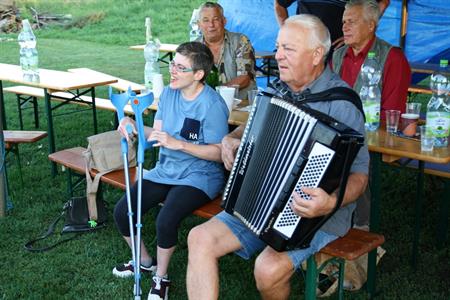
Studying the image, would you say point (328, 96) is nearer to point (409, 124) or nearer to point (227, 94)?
point (409, 124)

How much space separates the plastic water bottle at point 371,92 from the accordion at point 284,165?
32.3 inches

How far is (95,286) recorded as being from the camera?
133 inches

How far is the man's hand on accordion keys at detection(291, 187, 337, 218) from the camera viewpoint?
2213 millimetres

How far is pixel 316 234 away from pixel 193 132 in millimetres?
928

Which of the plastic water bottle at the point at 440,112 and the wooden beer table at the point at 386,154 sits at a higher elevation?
the plastic water bottle at the point at 440,112

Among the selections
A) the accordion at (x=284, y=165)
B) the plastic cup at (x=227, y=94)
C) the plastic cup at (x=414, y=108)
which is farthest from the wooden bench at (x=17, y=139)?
the plastic cup at (x=414, y=108)

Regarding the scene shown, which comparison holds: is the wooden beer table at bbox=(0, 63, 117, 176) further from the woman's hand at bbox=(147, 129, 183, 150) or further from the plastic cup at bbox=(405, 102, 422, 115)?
the plastic cup at bbox=(405, 102, 422, 115)

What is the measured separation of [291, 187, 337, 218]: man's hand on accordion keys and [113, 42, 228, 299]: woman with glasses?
37.3 inches

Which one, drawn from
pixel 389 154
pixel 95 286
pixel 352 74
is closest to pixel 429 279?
pixel 389 154

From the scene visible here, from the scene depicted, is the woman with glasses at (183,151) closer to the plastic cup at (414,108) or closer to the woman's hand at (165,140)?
the woman's hand at (165,140)

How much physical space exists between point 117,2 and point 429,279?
16.2 metres

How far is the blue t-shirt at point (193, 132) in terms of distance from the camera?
3.18m

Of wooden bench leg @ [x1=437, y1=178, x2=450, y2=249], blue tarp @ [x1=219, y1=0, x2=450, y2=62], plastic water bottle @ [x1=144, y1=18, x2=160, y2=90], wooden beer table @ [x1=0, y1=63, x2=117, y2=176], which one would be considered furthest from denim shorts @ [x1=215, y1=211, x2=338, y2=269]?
blue tarp @ [x1=219, y1=0, x2=450, y2=62]

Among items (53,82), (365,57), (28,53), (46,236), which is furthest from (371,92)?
(28,53)
